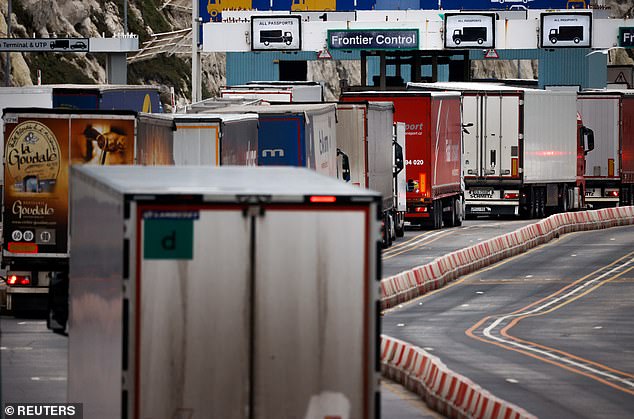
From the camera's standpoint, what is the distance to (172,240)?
12016 millimetres

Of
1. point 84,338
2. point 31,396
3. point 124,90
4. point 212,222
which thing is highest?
point 124,90

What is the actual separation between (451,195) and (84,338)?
38301mm

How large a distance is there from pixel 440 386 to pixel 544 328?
1019 cm

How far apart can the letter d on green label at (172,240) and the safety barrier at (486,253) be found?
73.4 feet

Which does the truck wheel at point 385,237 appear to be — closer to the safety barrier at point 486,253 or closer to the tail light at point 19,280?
the safety barrier at point 486,253

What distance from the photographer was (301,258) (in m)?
12.0

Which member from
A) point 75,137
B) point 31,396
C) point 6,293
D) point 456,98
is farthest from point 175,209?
point 456,98

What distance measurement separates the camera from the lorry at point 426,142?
48500mm

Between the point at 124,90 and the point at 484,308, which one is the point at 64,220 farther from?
the point at 124,90

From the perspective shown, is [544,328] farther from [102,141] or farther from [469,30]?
[469,30]

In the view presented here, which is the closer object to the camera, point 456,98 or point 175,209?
point 175,209

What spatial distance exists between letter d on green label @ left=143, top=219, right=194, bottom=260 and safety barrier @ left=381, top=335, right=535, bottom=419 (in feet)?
23.9

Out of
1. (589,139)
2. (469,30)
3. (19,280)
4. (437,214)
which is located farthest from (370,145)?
(469,30)

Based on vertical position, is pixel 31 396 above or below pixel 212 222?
below
